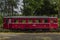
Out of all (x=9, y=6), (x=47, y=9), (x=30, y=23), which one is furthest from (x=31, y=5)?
(x=30, y=23)

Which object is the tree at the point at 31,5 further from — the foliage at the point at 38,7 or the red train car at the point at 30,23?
the red train car at the point at 30,23

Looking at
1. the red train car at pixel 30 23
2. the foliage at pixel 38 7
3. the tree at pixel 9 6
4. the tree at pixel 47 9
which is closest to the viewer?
the red train car at pixel 30 23

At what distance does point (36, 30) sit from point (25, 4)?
18.0 meters

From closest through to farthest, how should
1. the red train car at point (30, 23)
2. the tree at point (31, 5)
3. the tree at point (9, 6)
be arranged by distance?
the red train car at point (30, 23), the tree at point (31, 5), the tree at point (9, 6)

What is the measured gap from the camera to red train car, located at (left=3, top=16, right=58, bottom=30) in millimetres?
33344

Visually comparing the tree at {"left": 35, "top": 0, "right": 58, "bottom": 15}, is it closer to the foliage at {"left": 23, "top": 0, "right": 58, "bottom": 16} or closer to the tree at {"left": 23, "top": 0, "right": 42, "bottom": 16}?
the foliage at {"left": 23, "top": 0, "right": 58, "bottom": 16}

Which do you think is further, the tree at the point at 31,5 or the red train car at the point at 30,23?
the tree at the point at 31,5

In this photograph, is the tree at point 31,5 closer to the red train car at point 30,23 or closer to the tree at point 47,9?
the tree at point 47,9

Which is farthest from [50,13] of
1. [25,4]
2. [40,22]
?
[40,22]

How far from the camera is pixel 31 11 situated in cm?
4897

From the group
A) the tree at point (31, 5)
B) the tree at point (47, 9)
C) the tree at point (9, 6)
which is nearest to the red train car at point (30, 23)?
the tree at point (31, 5)

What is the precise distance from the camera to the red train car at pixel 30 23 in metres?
33.3

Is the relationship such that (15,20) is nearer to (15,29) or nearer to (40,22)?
(15,29)

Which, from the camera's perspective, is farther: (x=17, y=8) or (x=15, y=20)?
(x=17, y=8)
